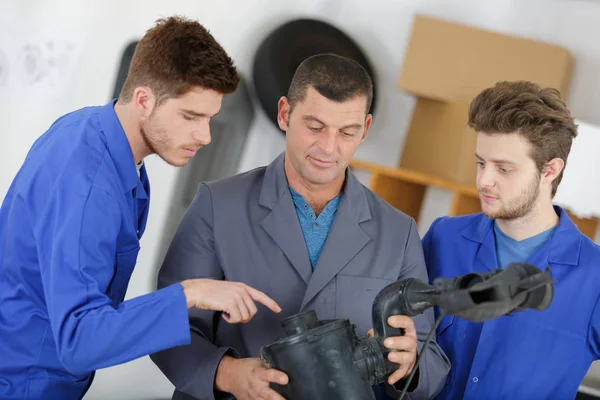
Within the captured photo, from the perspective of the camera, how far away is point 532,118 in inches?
71.8

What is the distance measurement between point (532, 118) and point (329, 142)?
0.47 m

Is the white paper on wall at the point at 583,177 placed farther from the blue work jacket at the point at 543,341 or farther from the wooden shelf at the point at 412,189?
the blue work jacket at the point at 543,341

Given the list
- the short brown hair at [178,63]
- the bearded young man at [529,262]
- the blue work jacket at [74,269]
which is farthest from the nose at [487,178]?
the blue work jacket at [74,269]

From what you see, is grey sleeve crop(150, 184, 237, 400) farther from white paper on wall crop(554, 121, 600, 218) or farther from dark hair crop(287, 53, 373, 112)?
white paper on wall crop(554, 121, 600, 218)

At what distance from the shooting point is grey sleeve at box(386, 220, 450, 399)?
5.54 ft

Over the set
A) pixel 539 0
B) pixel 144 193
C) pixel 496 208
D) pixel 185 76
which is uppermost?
pixel 539 0

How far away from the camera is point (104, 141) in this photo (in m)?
1.56

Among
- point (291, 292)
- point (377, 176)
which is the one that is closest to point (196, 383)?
point (291, 292)

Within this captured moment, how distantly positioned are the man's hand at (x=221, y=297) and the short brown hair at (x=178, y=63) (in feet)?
1.24

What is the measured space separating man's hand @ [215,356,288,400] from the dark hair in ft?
1.96

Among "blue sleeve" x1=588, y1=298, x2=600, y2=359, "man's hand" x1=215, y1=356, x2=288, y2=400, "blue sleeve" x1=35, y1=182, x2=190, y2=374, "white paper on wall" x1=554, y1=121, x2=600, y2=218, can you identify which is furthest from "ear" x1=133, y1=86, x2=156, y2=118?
"white paper on wall" x1=554, y1=121, x2=600, y2=218

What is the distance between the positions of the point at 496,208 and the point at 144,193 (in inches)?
30.3

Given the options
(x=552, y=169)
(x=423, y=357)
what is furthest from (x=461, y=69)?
(x=423, y=357)

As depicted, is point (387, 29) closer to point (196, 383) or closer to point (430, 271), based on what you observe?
point (430, 271)
